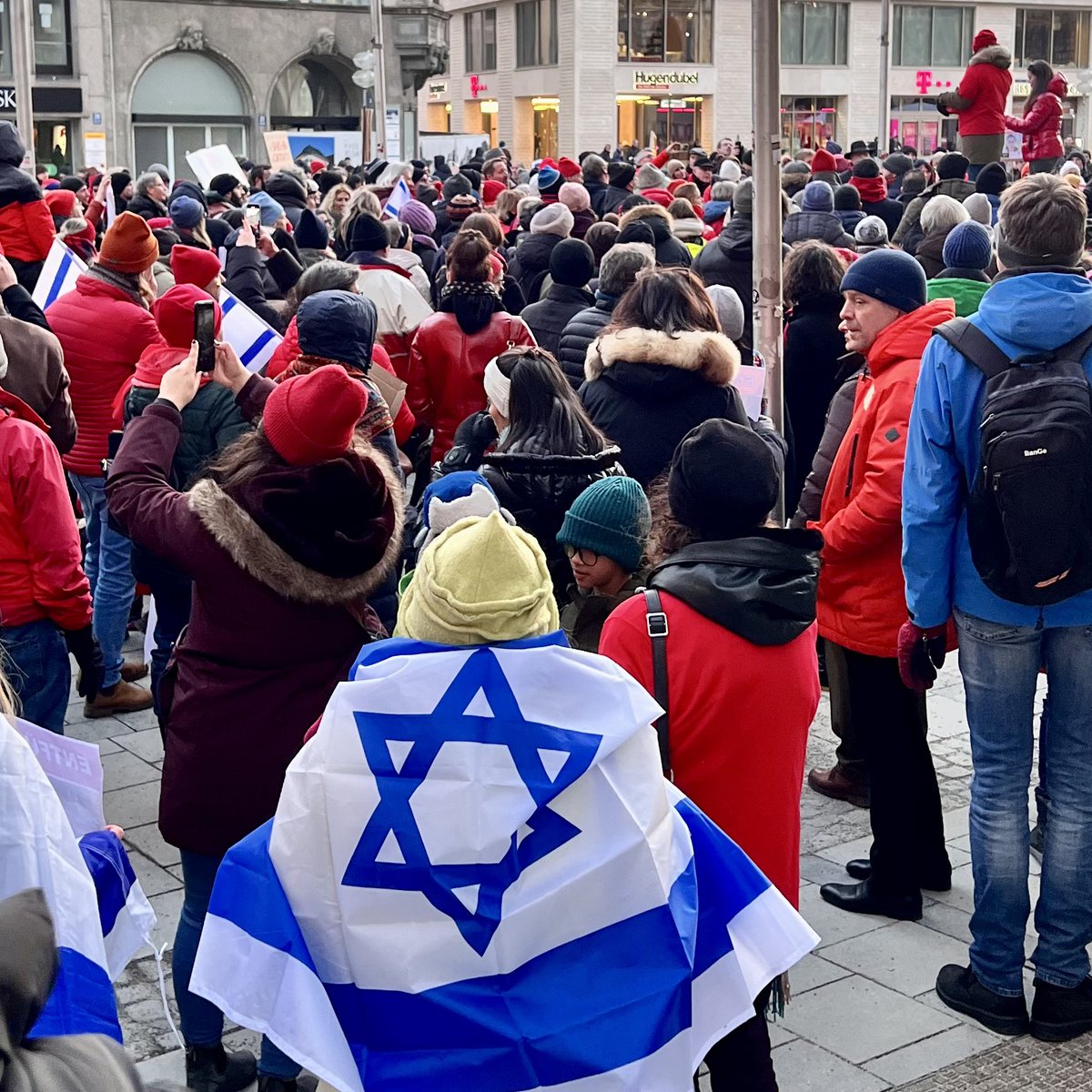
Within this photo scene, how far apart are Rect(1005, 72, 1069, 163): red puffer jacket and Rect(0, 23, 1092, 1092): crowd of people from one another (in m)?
10.6

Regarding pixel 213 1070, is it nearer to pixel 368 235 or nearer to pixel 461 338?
pixel 461 338

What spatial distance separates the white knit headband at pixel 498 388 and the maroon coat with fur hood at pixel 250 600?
4.36ft

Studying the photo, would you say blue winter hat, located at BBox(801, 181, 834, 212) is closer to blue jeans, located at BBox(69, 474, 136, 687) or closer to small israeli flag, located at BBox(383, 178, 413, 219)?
small israeli flag, located at BBox(383, 178, 413, 219)

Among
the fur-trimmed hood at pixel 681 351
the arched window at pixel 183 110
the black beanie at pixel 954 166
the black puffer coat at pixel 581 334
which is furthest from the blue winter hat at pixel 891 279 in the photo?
the arched window at pixel 183 110

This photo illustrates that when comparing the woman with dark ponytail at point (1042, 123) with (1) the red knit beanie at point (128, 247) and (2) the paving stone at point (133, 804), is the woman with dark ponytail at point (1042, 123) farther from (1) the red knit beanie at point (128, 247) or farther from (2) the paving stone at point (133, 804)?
(2) the paving stone at point (133, 804)

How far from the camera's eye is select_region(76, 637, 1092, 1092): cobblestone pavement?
14.3 feet

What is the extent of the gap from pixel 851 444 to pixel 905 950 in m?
1.61

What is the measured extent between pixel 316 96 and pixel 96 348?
43.3 metres

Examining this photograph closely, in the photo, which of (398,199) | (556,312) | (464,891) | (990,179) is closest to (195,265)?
(556,312)

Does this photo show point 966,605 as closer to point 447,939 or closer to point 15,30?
point 447,939

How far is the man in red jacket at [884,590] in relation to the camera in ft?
17.1

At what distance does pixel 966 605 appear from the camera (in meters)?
4.52

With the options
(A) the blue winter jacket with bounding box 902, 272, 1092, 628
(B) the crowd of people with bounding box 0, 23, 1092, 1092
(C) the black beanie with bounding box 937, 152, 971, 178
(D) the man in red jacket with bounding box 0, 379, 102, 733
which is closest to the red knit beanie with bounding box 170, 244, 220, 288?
(B) the crowd of people with bounding box 0, 23, 1092, 1092

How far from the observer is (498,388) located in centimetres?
547
